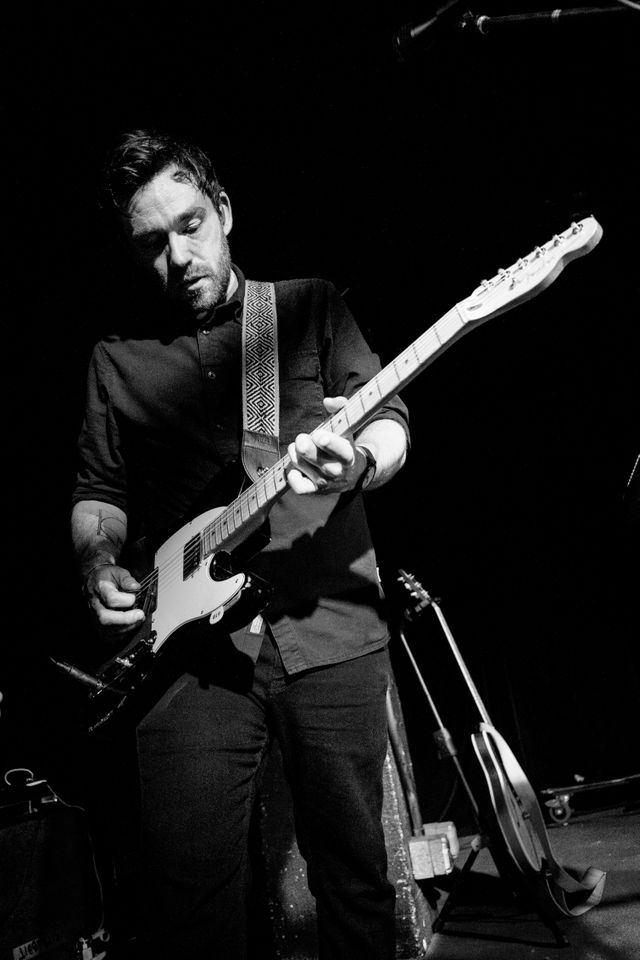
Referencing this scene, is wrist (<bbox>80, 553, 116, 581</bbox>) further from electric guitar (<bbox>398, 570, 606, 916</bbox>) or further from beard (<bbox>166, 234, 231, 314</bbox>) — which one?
electric guitar (<bbox>398, 570, 606, 916</bbox>)

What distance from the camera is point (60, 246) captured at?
3373 mm

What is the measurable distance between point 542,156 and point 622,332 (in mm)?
1178

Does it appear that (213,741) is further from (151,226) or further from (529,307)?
(529,307)

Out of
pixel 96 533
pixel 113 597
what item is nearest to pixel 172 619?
pixel 113 597

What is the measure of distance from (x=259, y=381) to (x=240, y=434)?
0.54ft

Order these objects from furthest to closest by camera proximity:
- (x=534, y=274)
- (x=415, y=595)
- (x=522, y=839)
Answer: (x=415, y=595) < (x=522, y=839) < (x=534, y=274)

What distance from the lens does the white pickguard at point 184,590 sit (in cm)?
142

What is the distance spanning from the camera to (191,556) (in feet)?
A: 5.26

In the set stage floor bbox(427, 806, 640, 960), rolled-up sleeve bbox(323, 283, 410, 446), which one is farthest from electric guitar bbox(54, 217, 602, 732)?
stage floor bbox(427, 806, 640, 960)

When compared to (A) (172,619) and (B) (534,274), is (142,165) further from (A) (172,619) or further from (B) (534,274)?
(A) (172,619)

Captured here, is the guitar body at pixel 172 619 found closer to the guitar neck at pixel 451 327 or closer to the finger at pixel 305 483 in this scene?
the guitar neck at pixel 451 327

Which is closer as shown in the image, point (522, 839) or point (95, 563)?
point (95, 563)

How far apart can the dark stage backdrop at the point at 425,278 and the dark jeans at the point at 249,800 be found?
2.11 m

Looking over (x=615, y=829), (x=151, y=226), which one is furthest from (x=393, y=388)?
(x=615, y=829)
